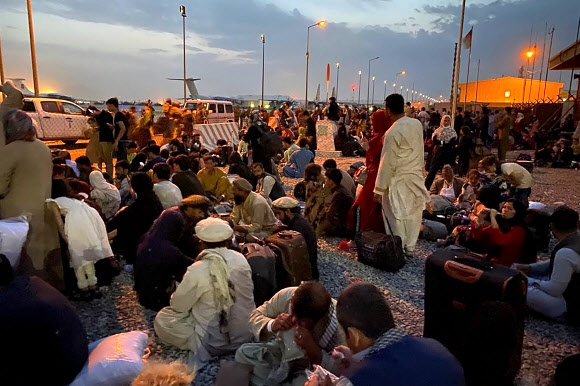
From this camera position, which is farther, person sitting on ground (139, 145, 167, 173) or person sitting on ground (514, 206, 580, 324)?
person sitting on ground (139, 145, 167, 173)

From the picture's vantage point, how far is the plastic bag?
3.57 metres

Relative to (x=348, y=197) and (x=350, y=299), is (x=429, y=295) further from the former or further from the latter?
(x=348, y=197)

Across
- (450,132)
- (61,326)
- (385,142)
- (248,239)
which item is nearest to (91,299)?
(248,239)

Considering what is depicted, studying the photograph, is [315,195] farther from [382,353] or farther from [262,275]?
[382,353]

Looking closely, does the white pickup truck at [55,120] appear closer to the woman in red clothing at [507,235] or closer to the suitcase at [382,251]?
the suitcase at [382,251]

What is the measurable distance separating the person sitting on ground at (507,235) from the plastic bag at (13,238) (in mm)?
4507

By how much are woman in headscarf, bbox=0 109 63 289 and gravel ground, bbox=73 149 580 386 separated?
0.69 meters

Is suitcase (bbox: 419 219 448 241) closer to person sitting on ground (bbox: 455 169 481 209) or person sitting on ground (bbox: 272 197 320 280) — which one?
person sitting on ground (bbox: 455 169 481 209)

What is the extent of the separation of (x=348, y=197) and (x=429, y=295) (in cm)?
339

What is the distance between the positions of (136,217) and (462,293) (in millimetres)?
3603

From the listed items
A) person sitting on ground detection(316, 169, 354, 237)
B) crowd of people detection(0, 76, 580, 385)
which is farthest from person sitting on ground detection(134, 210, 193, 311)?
person sitting on ground detection(316, 169, 354, 237)

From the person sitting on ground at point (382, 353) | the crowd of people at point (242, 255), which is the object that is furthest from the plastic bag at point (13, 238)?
the person sitting on ground at point (382, 353)

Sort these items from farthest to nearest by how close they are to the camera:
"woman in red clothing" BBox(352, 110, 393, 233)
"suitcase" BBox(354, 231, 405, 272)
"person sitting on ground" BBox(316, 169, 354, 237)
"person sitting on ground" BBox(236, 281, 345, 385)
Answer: "person sitting on ground" BBox(316, 169, 354, 237) → "woman in red clothing" BBox(352, 110, 393, 233) → "suitcase" BBox(354, 231, 405, 272) → "person sitting on ground" BBox(236, 281, 345, 385)

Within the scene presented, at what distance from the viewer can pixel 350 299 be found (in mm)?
2070
